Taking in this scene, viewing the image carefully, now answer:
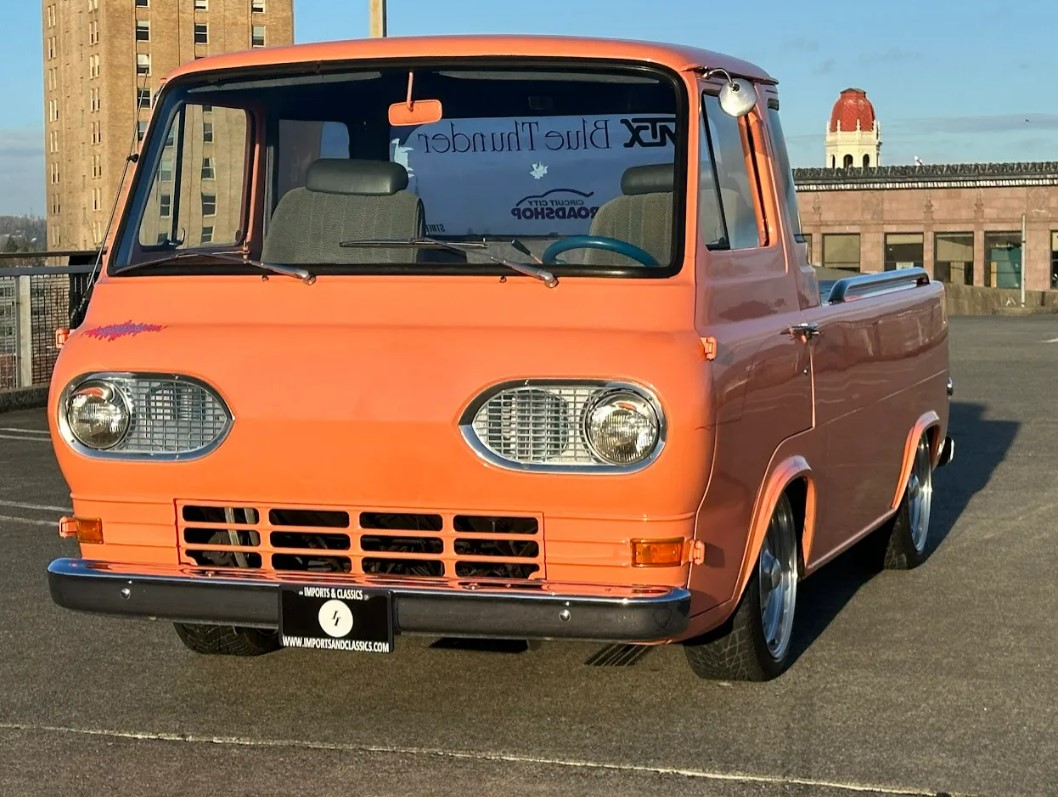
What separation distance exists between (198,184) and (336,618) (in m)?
2.11

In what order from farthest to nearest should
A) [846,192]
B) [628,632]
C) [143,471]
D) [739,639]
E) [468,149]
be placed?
[846,192] → [468,149] → [739,639] → [143,471] → [628,632]

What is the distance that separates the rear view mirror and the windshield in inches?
0.8

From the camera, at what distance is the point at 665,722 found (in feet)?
19.2

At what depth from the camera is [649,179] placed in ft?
20.2

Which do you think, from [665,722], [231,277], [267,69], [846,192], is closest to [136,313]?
[231,277]

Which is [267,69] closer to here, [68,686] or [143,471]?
[143,471]

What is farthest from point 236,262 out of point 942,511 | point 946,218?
point 946,218

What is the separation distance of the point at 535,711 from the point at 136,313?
180cm

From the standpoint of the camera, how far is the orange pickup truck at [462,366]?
17.8 ft

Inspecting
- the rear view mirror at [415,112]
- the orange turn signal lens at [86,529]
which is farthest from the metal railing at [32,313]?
the orange turn signal lens at [86,529]

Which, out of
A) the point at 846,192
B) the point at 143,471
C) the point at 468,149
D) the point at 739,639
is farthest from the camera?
the point at 846,192

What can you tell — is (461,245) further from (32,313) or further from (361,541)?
(32,313)

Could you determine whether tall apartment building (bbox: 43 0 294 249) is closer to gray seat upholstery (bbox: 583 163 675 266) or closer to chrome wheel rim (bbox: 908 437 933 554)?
chrome wheel rim (bbox: 908 437 933 554)

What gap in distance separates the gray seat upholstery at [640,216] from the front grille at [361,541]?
953mm
